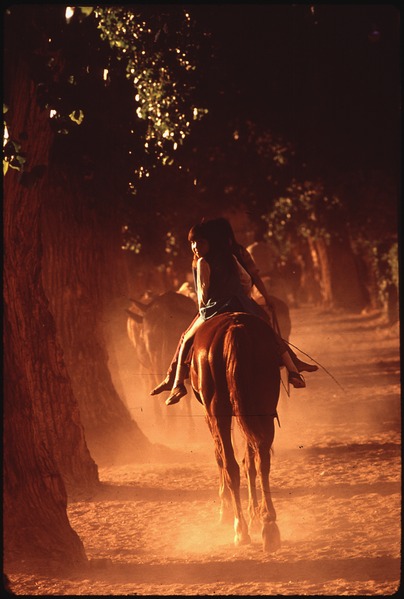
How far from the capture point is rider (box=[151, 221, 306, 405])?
8.91 metres

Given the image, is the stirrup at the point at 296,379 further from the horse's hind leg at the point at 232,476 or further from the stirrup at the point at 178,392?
the stirrup at the point at 178,392

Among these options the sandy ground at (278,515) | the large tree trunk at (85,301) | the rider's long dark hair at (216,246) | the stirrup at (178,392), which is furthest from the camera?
the large tree trunk at (85,301)

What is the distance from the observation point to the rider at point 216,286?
8906 mm

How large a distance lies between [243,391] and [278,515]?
1.87m

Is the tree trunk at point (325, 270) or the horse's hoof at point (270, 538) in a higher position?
the tree trunk at point (325, 270)

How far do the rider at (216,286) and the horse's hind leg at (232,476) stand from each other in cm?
82

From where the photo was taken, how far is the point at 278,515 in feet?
30.3

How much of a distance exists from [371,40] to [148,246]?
23.0 ft

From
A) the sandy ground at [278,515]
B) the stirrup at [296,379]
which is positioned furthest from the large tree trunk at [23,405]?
the stirrup at [296,379]

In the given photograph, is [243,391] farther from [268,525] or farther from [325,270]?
[325,270]

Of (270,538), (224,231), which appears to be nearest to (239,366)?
(270,538)

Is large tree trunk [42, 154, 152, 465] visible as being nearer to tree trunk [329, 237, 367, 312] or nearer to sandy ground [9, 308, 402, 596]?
sandy ground [9, 308, 402, 596]

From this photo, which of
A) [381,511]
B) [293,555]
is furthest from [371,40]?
[293,555]

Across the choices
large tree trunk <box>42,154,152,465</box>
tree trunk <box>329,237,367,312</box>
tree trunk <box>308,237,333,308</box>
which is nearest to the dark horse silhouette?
large tree trunk <box>42,154,152,465</box>
